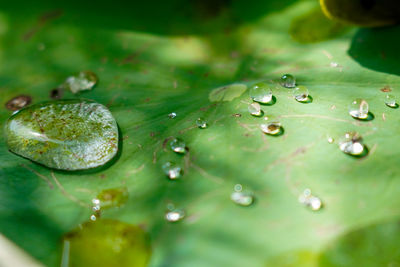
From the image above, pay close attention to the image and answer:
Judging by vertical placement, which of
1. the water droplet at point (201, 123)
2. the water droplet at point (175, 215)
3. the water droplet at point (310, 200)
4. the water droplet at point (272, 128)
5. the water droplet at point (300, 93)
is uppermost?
the water droplet at point (300, 93)

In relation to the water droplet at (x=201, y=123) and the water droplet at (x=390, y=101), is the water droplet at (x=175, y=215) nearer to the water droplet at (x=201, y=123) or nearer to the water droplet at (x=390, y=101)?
the water droplet at (x=201, y=123)

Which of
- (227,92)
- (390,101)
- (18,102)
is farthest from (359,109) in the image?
(18,102)

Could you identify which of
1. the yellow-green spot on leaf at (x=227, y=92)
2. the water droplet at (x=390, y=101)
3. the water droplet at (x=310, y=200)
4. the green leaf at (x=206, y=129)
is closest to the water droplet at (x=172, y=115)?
the green leaf at (x=206, y=129)

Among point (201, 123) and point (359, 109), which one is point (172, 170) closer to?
point (201, 123)

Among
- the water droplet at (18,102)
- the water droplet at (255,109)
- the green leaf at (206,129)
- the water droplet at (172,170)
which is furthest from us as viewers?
the water droplet at (18,102)

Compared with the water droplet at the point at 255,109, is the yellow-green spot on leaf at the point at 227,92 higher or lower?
lower

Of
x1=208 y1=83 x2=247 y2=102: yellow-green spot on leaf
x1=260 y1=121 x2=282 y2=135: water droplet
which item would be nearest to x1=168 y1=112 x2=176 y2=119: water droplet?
x1=208 y1=83 x2=247 y2=102: yellow-green spot on leaf

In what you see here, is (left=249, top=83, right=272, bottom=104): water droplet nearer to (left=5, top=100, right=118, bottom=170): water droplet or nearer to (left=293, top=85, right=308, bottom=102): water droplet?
(left=293, top=85, right=308, bottom=102): water droplet
